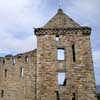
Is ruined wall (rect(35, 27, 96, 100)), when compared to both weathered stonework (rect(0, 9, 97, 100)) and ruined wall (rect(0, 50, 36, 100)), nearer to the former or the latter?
weathered stonework (rect(0, 9, 97, 100))

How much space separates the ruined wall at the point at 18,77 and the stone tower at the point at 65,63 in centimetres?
179

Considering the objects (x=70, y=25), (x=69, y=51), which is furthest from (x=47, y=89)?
(x=70, y=25)

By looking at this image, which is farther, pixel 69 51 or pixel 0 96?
pixel 0 96

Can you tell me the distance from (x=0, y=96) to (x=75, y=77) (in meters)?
11.9

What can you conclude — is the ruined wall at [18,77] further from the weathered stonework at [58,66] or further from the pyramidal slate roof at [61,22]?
the pyramidal slate roof at [61,22]

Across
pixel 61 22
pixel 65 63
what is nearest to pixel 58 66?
pixel 65 63

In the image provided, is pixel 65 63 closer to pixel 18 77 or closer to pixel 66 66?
pixel 66 66

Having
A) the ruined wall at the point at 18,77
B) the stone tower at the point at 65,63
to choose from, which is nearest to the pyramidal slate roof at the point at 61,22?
the stone tower at the point at 65,63

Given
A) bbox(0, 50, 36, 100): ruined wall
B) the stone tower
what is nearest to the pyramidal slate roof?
the stone tower

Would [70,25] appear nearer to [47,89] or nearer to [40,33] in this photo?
[40,33]

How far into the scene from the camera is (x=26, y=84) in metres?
20.5

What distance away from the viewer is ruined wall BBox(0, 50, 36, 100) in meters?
19.9

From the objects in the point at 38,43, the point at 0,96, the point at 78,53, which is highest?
the point at 38,43

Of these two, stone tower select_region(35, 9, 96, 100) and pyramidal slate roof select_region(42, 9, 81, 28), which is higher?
pyramidal slate roof select_region(42, 9, 81, 28)
